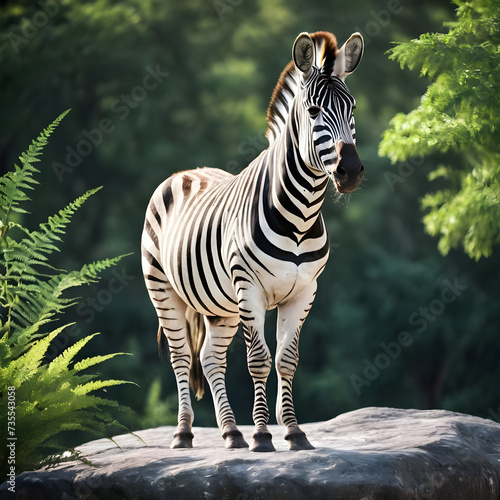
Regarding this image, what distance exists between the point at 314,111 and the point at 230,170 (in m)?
12.1

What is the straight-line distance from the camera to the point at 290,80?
5.21m

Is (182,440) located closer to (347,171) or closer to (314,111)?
(347,171)

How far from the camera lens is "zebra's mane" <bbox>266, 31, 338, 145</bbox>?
482 cm

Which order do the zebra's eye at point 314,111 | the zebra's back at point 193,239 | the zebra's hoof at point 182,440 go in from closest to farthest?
1. the zebra's eye at point 314,111
2. the zebra's back at point 193,239
3. the zebra's hoof at point 182,440

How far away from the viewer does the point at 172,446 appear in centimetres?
564

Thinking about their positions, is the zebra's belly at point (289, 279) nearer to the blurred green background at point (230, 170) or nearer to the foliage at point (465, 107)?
the foliage at point (465, 107)

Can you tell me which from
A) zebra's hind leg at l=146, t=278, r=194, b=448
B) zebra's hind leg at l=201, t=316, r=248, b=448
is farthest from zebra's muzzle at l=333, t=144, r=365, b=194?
zebra's hind leg at l=146, t=278, r=194, b=448

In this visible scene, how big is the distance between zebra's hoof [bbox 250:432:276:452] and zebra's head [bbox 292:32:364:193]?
1.57 metres

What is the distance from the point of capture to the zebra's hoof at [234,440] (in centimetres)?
510

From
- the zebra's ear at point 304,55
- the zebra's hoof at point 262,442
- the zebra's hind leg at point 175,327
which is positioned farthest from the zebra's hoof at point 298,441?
the zebra's ear at point 304,55

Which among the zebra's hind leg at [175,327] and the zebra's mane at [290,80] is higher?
the zebra's mane at [290,80]

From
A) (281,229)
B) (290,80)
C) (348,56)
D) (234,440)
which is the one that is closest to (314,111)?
(348,56)

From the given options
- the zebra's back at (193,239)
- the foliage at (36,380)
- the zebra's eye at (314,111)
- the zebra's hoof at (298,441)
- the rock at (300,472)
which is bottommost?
the rock at (300,472)

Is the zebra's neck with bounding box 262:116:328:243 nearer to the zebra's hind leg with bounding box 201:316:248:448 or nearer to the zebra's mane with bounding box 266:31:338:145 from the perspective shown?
the zebra's mane with bounding box 266:31:338:145
